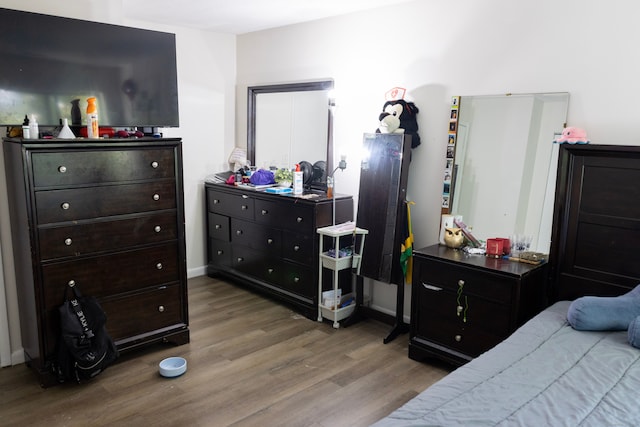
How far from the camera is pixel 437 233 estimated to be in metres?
3.40

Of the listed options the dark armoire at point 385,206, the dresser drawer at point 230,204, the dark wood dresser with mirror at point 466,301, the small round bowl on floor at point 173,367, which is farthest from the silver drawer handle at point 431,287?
the dresser drawer at point 230,204

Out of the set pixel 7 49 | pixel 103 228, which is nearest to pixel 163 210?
pixel 103 228

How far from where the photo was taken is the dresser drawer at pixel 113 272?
2711mm

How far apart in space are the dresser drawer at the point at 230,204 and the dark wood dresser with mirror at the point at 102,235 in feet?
3.50

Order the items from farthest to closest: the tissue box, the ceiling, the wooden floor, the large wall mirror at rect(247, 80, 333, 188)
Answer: the large wall mirror at rect(247, 80, 333, 188) → the tissue box → the ceiling → the wooden floor

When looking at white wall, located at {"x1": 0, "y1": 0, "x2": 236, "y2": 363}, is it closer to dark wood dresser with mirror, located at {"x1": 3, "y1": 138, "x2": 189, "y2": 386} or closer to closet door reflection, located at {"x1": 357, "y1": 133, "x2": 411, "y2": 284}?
dark wood dresser with mirror, located at {"x1": 3, "y1": 138, "x2": 189, "y2": 386}

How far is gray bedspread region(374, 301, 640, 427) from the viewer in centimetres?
146

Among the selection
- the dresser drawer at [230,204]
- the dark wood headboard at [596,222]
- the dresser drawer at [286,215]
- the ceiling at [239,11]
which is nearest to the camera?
the dark wood headboard at [596,222]

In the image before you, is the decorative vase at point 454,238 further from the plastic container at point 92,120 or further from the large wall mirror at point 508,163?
the plastic container at point 92,120

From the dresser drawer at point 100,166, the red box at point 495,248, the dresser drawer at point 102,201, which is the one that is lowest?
the red box at point 495,248

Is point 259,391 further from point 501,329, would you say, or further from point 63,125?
point 63,125

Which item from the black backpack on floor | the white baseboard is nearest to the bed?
the black backpack on floor

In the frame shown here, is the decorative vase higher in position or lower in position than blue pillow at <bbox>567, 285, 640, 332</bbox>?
higher

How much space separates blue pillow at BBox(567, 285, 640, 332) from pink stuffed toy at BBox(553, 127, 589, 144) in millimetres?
874
